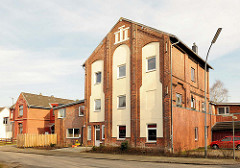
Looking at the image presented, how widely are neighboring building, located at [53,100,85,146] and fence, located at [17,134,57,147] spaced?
4.23 feet

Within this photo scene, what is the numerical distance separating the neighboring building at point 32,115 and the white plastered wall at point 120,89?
813 inches

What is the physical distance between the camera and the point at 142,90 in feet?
79.0

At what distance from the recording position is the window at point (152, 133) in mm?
22625

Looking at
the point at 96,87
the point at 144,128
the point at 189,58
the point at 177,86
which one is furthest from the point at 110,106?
the point at 189,58

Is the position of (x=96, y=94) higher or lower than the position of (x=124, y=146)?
higher

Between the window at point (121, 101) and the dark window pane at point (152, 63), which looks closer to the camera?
the dark window pane at point (152, 63)

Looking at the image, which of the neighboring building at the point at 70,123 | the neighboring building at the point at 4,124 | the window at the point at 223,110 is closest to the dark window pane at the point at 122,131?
the neighboring building at the point at 70,123

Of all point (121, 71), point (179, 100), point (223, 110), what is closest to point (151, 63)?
point (121, 71)

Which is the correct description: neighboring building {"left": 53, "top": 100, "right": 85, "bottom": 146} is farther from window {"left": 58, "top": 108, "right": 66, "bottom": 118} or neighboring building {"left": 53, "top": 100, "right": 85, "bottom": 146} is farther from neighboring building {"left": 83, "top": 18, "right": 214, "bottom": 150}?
neighboring building {"left": 83, "top": 18, "right": 214, "bottom": 150}

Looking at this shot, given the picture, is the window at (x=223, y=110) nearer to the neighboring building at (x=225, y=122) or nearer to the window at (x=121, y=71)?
the neighboring building at (x=225, y=122)

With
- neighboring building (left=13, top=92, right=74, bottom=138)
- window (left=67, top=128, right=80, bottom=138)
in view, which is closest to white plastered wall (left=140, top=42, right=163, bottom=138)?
window (left=67, top=128, right=80, bottom=138)

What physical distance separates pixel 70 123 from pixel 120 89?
32.7 feet

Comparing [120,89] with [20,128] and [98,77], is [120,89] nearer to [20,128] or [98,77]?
[98,77]

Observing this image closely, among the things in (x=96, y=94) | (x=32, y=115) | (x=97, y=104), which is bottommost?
(x=32, y=115)
